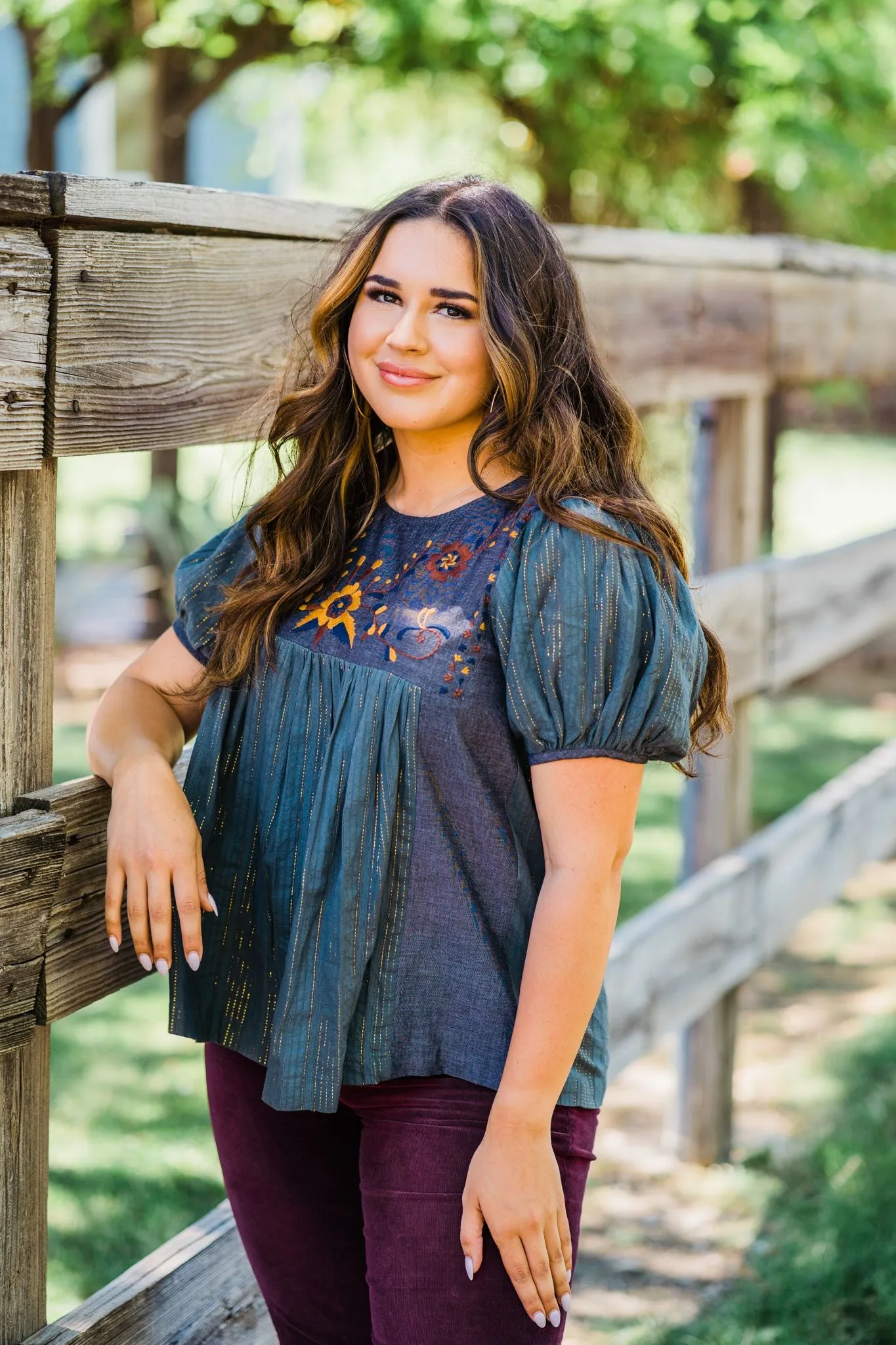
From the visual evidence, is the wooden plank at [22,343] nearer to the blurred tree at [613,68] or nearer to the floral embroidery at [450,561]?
the floral embroidery at [450,561]

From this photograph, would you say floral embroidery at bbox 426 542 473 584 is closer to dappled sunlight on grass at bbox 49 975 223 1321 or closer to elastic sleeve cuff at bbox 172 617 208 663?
elastic sleeve cuff at bbox 172 617 208 663

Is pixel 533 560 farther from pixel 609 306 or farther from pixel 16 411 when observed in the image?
pixel 609 306

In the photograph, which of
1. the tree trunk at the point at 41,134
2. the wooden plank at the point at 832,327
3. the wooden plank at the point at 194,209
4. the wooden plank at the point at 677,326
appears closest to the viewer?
the wooden plank at the point at 194,209

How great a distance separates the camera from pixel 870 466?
1656 cm

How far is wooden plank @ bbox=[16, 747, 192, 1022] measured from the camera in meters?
1.60

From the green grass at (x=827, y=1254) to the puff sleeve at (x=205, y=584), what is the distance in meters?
1.79

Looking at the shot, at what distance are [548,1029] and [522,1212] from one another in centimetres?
18

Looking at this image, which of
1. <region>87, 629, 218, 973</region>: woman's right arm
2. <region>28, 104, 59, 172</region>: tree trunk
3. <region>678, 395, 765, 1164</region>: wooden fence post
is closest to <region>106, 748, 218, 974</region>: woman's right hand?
<region>87, 629, 218, 973</region>: woman's right arm

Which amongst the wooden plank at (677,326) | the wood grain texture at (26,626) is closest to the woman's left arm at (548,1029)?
the wood grain texture at (26,626)

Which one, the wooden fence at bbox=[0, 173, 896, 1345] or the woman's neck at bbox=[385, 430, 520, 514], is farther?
the woman's neck at bbox=[385, 430, 520, 514]

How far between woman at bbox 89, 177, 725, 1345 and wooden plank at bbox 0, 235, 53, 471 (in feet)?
0.99

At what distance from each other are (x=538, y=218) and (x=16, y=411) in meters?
0.62

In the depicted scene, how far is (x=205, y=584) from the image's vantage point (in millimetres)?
1753

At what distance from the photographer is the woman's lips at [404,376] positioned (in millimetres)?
1620
